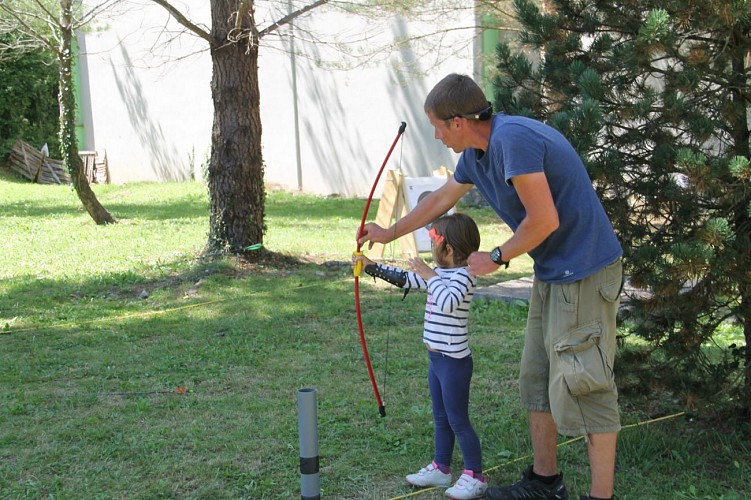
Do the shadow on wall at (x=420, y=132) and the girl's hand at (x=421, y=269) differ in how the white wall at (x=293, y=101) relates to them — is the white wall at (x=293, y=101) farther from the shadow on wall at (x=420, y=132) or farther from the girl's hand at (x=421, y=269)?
the girl's hand at (x=421, y=269)

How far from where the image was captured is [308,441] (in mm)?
2814

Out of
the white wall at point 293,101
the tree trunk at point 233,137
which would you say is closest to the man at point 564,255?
the tree trunk at point 233,137

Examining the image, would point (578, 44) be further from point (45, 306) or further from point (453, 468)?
point (45, 306)

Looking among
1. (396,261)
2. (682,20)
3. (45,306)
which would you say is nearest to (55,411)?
(45,306)

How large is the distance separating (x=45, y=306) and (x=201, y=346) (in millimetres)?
2319

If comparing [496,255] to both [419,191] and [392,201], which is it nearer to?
[392,201]

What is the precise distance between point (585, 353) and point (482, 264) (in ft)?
1.65

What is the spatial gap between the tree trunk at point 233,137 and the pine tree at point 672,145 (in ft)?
17.5

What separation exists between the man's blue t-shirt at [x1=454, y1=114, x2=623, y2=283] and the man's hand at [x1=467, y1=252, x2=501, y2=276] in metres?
0.22

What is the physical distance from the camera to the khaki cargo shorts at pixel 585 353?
3.09 m

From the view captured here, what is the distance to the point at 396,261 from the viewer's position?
373 inches

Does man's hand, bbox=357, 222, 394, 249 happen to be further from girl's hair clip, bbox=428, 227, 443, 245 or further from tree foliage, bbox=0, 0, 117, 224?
tree foliage, bbox=0, 0, 117, 224

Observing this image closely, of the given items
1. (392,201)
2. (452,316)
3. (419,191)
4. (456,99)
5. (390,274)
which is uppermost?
(456,99)

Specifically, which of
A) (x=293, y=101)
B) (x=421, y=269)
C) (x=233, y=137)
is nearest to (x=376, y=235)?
(x=421, y=269)
